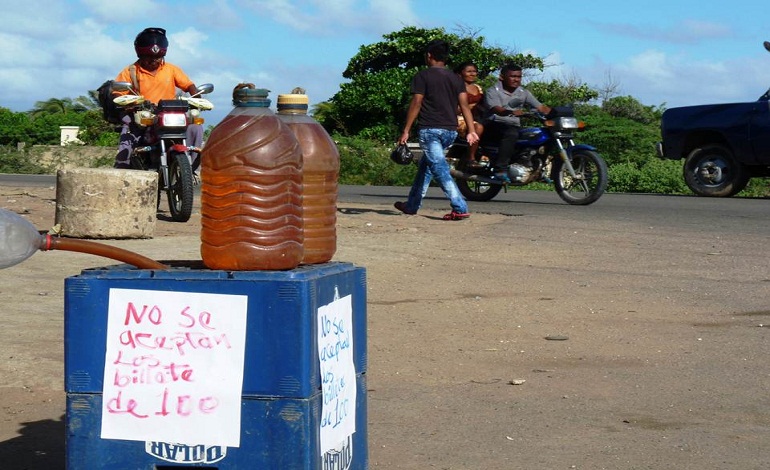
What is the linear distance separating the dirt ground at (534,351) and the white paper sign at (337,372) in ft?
2.62

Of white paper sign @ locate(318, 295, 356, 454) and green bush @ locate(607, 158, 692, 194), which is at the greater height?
green bush @ locate(607, 158, 692, 194)

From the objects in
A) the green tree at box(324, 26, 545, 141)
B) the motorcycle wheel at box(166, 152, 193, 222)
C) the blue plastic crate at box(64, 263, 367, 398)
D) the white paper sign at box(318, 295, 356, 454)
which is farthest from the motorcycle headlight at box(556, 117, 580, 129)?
the green tree at box(324, 26, 545, 141)

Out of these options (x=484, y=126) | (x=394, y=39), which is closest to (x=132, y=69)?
(x=484, y=126)

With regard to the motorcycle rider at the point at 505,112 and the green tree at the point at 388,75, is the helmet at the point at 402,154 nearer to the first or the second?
the motorcycle rider at the point at 505,112

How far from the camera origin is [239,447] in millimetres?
3529

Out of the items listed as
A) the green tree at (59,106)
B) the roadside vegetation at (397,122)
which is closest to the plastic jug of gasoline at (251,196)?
the roadside vegetation at (397,122)

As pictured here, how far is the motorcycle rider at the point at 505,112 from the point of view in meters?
14.6

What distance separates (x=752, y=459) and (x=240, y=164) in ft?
7.74

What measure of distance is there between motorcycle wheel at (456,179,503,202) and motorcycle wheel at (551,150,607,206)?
3.13 feet

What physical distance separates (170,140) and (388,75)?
3568 centimetres

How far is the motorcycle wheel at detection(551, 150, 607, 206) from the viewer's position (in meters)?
14.6

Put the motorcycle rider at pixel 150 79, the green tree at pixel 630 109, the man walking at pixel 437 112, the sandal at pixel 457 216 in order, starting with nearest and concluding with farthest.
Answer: the motorcycle rider at pixel 150 79
the man walking at pixel 437 112
the sandal at pixel 457 216
the green tree at pixel 630 109

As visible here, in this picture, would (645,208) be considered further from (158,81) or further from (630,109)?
(630,109)

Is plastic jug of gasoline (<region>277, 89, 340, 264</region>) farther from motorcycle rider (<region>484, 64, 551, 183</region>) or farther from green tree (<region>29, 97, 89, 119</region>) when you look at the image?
green tree (<region>29, 97, 89, 119</region>)
